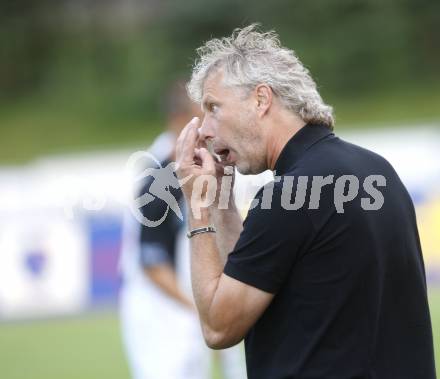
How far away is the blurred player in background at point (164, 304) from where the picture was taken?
264 inches

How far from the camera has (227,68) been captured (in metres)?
3.82

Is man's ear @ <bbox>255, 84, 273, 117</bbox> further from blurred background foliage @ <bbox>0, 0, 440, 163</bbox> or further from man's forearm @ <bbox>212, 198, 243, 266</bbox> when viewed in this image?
blurred background foliage @ <bbox>0, 0, 440, 163</bbox>

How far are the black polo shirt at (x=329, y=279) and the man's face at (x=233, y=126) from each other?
0.80 ft

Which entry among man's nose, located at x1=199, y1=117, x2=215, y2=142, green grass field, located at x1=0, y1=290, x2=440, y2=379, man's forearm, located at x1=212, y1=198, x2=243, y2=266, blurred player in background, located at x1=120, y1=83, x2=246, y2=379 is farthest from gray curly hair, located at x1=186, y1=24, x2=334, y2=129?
green grass field, located at x1=0, y1=290, x2=440, y2=379

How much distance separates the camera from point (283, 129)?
12.2ft

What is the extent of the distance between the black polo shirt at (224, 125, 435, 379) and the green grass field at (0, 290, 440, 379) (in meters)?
5.11

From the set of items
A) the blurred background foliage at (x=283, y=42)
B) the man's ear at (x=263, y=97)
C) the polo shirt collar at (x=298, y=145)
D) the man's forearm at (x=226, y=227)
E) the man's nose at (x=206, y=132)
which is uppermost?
the blurred background foliage at (x=283, y=42)

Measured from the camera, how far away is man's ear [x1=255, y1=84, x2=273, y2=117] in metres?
3.71

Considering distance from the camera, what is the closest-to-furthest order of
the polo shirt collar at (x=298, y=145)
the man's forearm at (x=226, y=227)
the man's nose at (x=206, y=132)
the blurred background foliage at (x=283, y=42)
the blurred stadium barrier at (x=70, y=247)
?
the polo shirt collar at (x=298, y=145) < the man's nose at (x=206, y=132) < the man's forearm at (x=226, y=227) < the blurred stadium barrier at (x=70, y=247) < the blurred background foliage at (x=283, y=42)

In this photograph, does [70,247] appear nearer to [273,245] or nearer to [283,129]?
[283,129]

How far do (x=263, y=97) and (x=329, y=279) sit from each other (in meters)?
0.75

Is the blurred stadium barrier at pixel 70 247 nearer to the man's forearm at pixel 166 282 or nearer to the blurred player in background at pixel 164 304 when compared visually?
the blurred player in background at pixel 164 304

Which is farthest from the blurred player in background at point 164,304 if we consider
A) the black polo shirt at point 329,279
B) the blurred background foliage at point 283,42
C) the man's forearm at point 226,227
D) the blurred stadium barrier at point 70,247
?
the blurred background foliage at point 283,42

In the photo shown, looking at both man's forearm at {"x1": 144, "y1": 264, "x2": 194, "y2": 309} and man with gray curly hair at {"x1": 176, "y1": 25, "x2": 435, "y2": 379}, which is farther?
man's forearm at {"x1": 144, "y1": 264, "x2": 194, "y2": 309}
